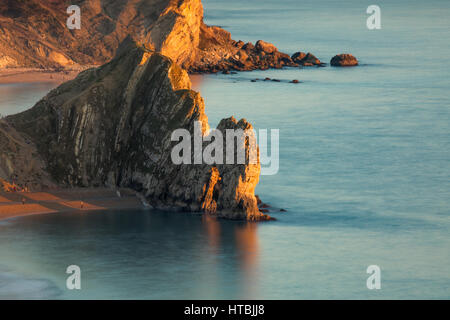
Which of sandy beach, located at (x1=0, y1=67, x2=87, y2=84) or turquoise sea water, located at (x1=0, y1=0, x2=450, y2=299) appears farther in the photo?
sandy beach, located at (x1=0, y1=67, x2=87, y2=84)

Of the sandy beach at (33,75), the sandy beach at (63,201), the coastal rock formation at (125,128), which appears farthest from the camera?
the sandy beach at (33,75)

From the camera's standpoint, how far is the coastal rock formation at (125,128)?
291ft

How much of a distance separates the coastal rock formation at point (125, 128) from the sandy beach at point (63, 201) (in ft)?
3.59

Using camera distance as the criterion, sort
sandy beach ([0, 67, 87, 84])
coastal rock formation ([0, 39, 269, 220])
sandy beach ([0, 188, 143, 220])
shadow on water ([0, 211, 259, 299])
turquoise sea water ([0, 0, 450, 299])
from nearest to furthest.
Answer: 1. shadow on water ([0, 211, 259, 299])
2. turquoise sea water ([0, 0, 450, 299])
3. sandy beach ([0, 188, 143, 220])
4. coastal rock formation ([0, 39, 269, 220])
5. sandy beach ([0, 67, 87, 84])

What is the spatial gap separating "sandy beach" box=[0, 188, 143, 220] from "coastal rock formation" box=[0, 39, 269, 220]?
1.09 meters

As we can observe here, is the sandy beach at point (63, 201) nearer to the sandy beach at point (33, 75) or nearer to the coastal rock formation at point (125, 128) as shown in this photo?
the coastal rock formation at point (125, 128)

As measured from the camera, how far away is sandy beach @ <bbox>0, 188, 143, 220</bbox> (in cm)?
8731

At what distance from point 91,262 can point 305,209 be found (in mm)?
25687

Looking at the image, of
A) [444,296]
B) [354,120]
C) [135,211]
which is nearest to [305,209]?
[135,211]

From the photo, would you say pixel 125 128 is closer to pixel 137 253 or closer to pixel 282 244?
pixel 137 253

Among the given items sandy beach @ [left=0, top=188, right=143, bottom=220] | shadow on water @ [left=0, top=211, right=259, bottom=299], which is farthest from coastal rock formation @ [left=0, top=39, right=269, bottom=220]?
shadow on water @ [left=0, top=211, right=259, bottom=299]

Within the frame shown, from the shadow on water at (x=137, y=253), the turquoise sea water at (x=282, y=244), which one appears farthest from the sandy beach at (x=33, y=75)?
the shadow on water at (x=137, y=253)

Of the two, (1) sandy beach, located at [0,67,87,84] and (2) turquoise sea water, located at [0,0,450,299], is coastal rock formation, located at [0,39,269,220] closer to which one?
(2) turquoise sea water, located at [0,0,450,299]

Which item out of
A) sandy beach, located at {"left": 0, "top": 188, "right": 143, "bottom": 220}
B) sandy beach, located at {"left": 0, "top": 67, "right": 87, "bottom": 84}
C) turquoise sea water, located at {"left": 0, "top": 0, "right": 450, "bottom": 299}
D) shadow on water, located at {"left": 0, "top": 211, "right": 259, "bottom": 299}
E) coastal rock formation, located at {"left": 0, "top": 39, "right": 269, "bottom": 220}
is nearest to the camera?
shadow on water, located at {"left": 0, "top": 211, "right": 259, "bottom": 299}
